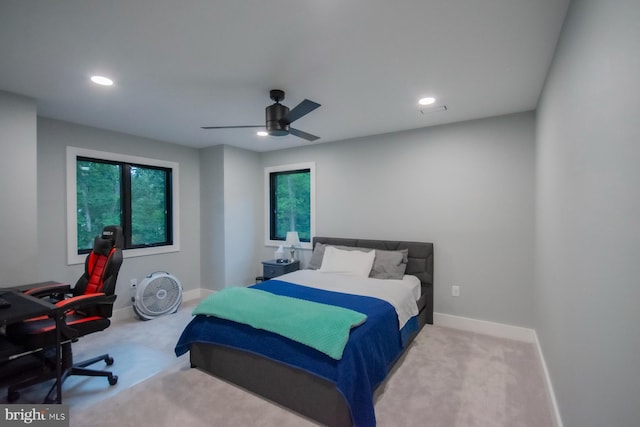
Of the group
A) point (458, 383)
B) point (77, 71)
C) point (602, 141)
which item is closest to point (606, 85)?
point (602, 141)

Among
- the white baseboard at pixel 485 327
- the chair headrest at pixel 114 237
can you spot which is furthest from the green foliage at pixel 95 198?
the white baseboard at pixel 485 327

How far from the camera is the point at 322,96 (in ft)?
8.93

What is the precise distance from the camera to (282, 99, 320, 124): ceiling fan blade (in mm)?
2155

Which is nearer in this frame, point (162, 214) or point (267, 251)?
point (162, 214)

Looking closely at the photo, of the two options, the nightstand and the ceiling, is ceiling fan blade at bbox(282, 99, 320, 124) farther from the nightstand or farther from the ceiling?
the nightstand

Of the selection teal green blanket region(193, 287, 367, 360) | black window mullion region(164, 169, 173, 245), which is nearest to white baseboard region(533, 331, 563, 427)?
teal green blanket region(193, 287, 367, 360)

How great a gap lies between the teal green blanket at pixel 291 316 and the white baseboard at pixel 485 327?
1.89 meters

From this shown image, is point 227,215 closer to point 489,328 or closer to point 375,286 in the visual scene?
point 375,286

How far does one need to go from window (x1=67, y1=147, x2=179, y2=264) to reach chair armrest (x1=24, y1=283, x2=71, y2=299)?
1.04 m

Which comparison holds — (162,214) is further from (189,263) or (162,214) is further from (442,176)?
(442,176)

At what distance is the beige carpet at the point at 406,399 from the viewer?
1.95 m

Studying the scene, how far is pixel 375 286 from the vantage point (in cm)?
305

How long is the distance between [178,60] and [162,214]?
3.04m

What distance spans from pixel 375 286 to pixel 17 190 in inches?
138
